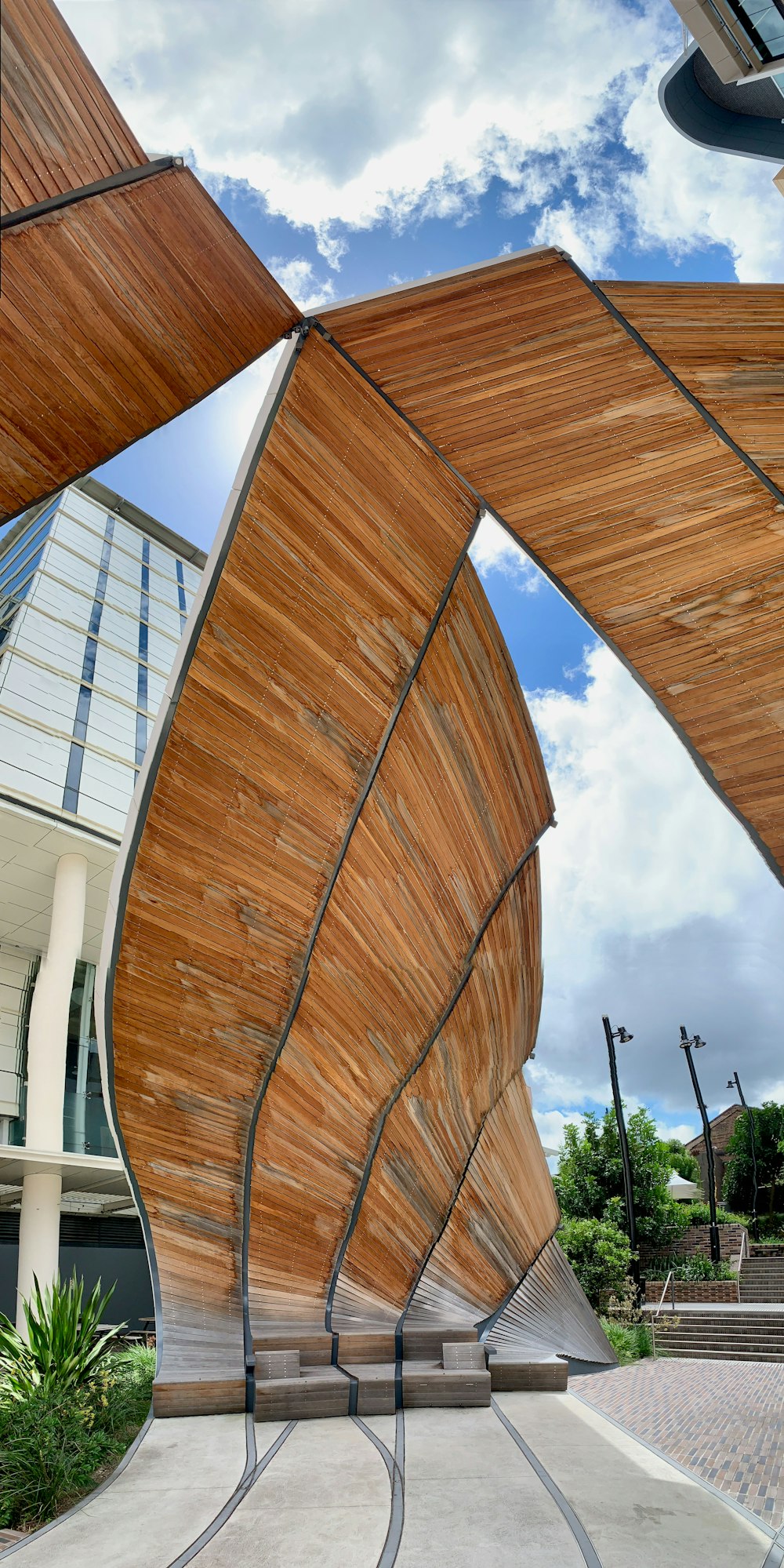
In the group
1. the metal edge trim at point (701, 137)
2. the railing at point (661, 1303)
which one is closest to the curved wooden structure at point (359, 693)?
the railing at point (661, 1303)

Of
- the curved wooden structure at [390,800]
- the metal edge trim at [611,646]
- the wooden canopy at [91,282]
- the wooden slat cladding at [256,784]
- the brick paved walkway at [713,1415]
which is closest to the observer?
the wooden canopy at [91,282]

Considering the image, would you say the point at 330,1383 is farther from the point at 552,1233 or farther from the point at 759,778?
the point at 759,778

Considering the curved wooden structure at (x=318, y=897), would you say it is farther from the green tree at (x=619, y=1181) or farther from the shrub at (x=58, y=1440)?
the green tree at (x=619, y=1181)

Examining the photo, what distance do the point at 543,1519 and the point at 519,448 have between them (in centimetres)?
656

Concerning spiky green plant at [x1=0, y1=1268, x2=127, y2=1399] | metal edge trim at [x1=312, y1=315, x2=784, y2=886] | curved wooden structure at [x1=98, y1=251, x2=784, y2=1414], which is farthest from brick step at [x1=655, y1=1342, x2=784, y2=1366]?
metal edge trim at [x1=312, y1=315, x2=784, y2=886]

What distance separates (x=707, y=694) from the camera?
622 cm

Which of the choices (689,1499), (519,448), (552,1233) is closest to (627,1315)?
(552,1233)

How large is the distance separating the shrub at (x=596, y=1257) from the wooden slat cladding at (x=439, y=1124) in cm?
Answer: 764

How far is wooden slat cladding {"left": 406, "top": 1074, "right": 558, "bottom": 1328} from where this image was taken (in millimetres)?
12461

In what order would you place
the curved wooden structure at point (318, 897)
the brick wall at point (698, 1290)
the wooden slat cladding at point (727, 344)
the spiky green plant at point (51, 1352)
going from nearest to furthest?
1. the wooden slat cladding at point (727, 344)
2. the curved wooden structure at point (318, 897)
3. the spiky green plant at point (51, 1352)
4. the brick wall at point (698, 1290)

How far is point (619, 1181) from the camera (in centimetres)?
2422

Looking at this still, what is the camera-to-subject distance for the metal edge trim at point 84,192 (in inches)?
161

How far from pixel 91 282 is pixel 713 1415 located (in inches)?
459

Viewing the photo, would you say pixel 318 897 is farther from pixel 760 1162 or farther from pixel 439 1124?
pixel 760 1162
